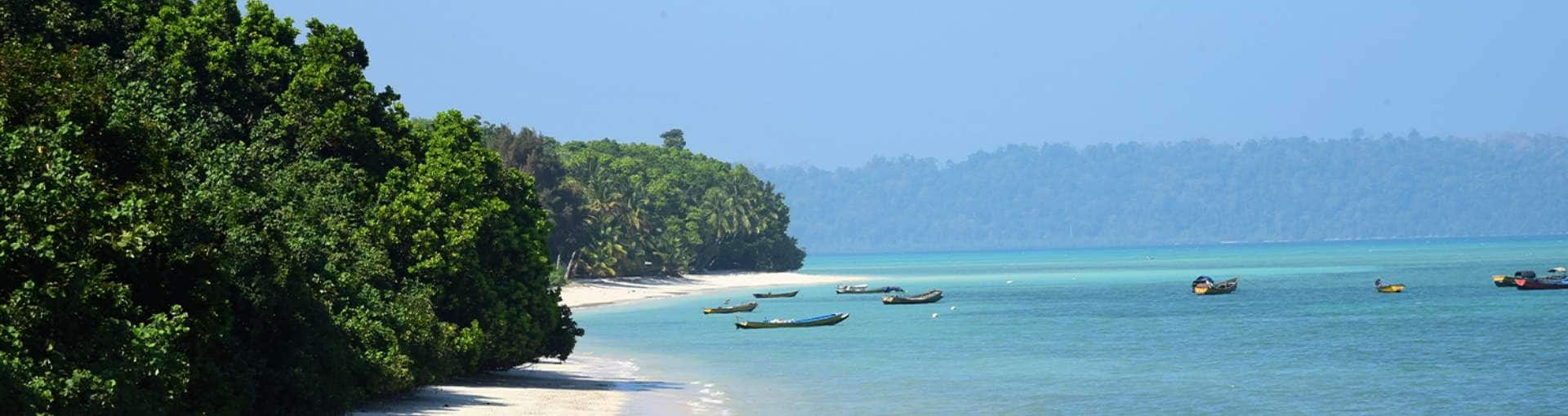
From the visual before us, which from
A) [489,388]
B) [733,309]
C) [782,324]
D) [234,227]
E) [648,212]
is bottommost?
[489,388]

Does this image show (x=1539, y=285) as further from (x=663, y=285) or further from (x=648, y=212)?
(x=648, y=212)

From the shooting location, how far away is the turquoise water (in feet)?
156

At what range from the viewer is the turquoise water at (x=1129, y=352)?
47.5m

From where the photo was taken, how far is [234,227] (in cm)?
2953

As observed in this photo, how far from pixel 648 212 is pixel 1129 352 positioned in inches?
4104

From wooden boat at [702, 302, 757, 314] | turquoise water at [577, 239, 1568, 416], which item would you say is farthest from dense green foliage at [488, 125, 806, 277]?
wooden boat at [702, 302, 757, 314]

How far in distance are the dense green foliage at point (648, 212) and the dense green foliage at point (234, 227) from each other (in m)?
74.7

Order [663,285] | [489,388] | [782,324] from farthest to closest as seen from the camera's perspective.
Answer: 1. [663,285]
2. [782,324]
3. [489,388]

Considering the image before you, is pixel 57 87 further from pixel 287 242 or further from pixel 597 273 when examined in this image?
pixel 597 273

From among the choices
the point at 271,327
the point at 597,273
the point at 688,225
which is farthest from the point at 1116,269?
the point at 271,327

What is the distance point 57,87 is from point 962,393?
30903mm

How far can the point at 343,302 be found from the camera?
37125 mm

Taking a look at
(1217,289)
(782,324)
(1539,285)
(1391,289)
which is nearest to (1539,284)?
(1539,285)

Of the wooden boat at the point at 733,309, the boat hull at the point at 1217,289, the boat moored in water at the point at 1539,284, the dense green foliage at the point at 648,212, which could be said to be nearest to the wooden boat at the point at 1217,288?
the boat hull at the point at 1217,289
